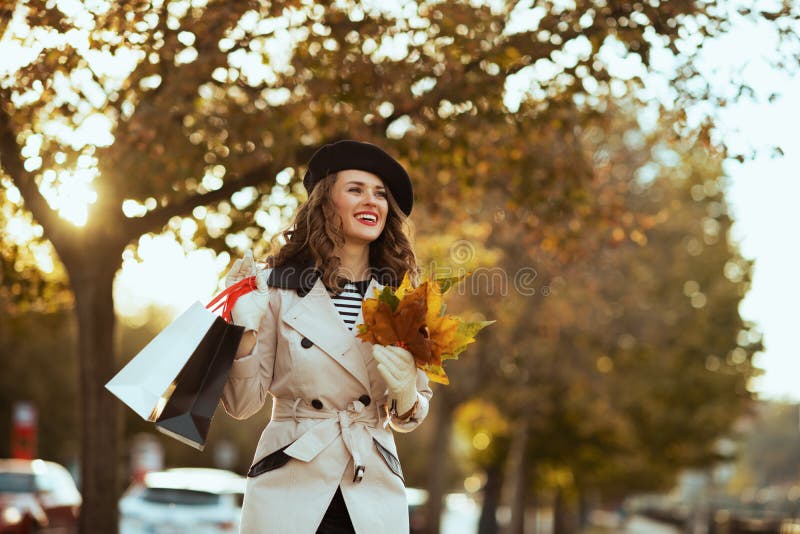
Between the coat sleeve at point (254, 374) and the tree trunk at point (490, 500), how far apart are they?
1112 inches

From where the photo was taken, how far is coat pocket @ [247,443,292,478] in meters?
4.11

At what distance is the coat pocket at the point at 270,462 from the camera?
411 centimetres

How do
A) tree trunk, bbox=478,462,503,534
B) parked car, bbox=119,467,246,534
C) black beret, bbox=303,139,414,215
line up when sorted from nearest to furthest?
black beret, bbox=303,139,414,215, parked car, bbox=119,467,246,534, tree trunk, bbox=478,462,503,534

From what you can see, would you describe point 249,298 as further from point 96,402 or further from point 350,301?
point 96,402

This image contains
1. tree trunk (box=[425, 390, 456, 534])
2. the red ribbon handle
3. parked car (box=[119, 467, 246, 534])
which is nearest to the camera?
the red ribbon handle

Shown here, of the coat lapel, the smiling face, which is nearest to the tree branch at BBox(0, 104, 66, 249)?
the smiling face

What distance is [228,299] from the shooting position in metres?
4.21

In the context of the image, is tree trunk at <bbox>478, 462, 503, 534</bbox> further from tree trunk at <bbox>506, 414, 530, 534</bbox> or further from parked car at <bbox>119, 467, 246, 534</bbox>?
parked car at <bbox>119, 467, 246, 534</bbox>

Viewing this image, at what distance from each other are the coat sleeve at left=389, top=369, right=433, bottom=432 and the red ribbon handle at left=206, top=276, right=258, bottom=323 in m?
0.70

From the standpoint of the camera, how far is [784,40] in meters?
8.98

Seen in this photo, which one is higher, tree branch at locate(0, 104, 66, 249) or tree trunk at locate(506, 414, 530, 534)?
tree trunk at locate(506, 414, 530, 534)

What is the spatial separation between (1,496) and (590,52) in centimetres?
1146

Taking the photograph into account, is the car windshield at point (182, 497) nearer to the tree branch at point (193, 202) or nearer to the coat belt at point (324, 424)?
the tree branch at point (193, 202)

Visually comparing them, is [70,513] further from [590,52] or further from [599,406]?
[590,52]
